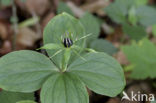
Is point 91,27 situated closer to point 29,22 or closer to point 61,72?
point 61,72

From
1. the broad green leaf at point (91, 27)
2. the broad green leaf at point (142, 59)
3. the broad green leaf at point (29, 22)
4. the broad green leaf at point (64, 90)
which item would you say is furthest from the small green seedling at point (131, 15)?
the broad green leaf at point (64, 90)

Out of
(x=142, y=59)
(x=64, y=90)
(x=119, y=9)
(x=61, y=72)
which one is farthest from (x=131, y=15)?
(x=64, y=90)

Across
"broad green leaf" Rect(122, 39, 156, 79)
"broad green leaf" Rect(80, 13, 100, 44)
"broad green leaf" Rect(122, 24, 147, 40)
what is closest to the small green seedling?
"broad green leaf" Rect(122, 24, 147, 40)

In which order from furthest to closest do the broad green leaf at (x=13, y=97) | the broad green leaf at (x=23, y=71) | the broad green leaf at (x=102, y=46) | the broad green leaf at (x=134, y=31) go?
the broad green leaf at (x=134, y=31) < the broad green leaf at (x=102, y=46) < the broad green leaf at (x=13, y=97) < the broad green leaf at (x=23, y=71)

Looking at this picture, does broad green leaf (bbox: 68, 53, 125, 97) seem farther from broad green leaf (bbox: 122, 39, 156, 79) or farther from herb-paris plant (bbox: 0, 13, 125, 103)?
broad green leaf (bbox: 122, 39, 156, 79)

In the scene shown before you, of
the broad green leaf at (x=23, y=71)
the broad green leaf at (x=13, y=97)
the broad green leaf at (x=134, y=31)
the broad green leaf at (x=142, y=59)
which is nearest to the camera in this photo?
the broad green leaf at (x=23, y=71)

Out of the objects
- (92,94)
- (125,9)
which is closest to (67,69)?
(92,94)

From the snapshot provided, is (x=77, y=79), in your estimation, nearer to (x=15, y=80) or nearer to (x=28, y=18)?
(x=15, y=80)

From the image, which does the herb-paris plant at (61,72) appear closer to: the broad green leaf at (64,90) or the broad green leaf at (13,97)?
the broad green leaf at (64,90)
